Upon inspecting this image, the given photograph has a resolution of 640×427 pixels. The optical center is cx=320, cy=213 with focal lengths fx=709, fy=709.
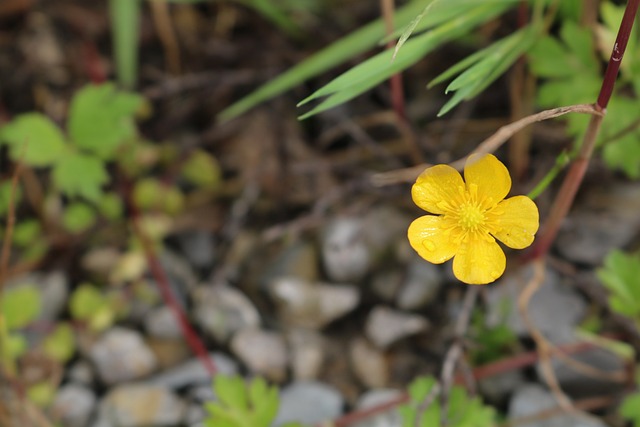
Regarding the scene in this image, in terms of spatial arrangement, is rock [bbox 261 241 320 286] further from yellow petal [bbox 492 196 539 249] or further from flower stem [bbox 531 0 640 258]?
yellow petal [bbox 492 196 539 249]

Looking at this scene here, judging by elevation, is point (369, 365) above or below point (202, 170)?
below

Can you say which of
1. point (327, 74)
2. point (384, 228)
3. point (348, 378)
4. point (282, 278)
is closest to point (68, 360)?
point (282, 278)

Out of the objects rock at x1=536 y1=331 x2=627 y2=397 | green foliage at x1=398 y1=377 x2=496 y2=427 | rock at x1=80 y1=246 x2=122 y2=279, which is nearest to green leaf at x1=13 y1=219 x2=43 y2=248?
rock at x1=80 y1=246 x2=122 y2=279

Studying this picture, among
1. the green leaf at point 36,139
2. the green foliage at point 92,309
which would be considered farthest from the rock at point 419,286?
the green leaf at point 36,139

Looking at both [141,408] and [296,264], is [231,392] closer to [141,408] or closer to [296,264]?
[141,408]

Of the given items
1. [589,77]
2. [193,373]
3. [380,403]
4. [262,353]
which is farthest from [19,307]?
[589,77]
